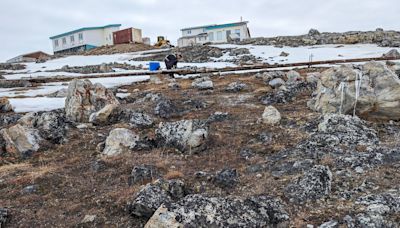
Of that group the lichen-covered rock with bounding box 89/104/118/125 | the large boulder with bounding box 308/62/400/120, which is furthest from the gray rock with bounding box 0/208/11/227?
the large boulder with bounding box 308/62/400/120

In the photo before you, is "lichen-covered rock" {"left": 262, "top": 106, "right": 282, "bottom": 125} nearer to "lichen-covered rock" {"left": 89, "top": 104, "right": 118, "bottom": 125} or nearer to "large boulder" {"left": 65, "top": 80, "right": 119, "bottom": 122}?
"lichen-covered rock" {"left": 89, "top": 104, "right": 118, "bottom": 125}

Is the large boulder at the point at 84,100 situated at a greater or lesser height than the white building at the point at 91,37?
lesser

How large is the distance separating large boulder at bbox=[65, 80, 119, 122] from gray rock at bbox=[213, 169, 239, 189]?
5965mm

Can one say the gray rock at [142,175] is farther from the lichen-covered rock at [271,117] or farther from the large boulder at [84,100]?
the large boulder at [84,100]

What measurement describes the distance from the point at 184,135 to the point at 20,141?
13.8 feet

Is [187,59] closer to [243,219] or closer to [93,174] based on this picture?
[93,174]

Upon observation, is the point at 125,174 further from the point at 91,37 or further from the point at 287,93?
the point at 91,37

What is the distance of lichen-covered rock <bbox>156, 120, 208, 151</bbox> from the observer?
8.28 m

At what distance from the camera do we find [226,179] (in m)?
6.54

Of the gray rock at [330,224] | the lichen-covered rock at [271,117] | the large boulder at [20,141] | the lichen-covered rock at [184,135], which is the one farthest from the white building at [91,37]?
the gray rock at [330,224]

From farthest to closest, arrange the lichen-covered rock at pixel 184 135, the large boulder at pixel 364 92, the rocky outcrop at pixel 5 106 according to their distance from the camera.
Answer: the rocky outcrop at pixel 5 106 < the large boulder at pixel 364 92 < the lichen-covered rock at pixel 184 135

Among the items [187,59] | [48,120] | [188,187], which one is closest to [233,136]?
[188,187]

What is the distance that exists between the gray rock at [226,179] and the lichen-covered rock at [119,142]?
8.93 ft

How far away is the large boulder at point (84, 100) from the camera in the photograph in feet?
36.4
